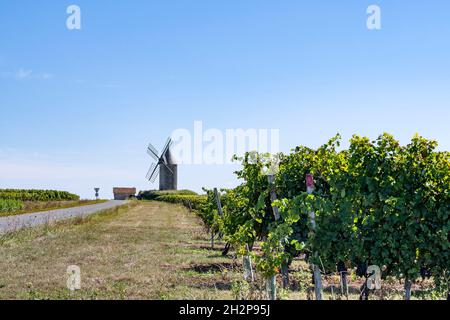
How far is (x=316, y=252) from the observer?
10156 mm

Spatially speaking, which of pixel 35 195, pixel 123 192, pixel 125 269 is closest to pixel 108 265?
pixel 125 269

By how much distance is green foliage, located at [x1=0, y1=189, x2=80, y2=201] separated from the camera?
8129 cm

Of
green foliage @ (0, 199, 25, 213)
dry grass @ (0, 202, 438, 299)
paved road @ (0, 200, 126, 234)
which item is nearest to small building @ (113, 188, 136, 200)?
green foliage @ (0, 199, 25, 213)

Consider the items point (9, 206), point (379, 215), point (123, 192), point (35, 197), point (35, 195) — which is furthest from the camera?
point (123, 192)

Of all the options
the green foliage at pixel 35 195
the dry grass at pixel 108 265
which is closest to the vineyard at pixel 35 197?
the green foliage at pixel 35 195

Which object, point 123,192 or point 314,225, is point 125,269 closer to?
point 314,225

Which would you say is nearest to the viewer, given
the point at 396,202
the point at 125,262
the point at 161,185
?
the point at 396,202

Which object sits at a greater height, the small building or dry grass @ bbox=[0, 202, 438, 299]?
the small building

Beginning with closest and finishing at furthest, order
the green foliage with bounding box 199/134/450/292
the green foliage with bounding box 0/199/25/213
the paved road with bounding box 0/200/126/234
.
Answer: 1. the green foliage with bounding box 199/134/450/292
2. the paved road with bounding box 0/200/126/234
3. the green foliage with bounding box 0/199/25/213

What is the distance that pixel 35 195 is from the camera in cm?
8844

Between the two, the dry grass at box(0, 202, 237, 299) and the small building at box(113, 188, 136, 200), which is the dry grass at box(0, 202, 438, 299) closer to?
the dry grass at box(0, 202, 237, 299)
